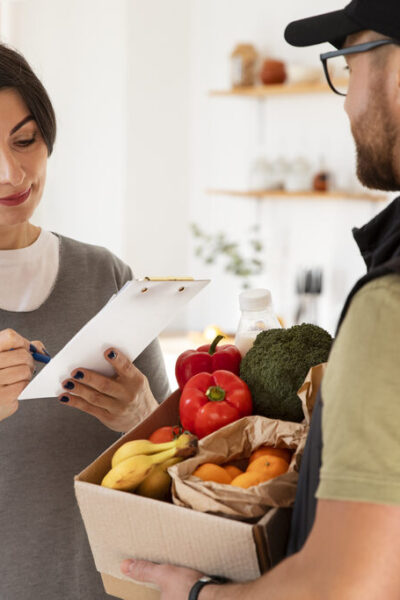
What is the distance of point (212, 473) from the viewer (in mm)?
830

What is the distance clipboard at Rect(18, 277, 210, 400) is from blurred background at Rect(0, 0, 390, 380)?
2747 millimetres

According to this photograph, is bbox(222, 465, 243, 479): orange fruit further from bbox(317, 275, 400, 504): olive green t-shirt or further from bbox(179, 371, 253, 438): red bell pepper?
bbox(317, 275, 400, 504): olive green t-shirt

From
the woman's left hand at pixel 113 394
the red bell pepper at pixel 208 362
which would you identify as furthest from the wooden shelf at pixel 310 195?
the red bell pepper at pixel 208 362

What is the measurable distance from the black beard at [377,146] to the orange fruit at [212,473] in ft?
1.29

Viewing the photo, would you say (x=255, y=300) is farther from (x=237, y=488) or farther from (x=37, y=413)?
(x=37, y=413)

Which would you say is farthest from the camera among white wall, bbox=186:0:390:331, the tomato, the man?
white wall, bbox=186:0:390:331

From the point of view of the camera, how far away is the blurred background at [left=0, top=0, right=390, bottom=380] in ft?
12.6

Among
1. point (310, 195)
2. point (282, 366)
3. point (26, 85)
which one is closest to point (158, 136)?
point (310, 195)

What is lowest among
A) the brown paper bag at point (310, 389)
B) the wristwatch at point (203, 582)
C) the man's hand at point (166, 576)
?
the man's hand at point (166, 576)

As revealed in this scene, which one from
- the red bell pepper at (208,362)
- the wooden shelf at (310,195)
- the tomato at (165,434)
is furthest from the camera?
the wooden shelf at (310,195)

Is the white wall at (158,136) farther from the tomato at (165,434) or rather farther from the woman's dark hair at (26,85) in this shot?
the tomato at (165,434)

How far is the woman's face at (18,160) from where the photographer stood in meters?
1.25

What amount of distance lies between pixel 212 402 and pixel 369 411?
36cm

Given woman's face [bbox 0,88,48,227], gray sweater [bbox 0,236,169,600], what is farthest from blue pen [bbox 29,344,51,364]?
woman's face [bbox 0,88,48,227]
